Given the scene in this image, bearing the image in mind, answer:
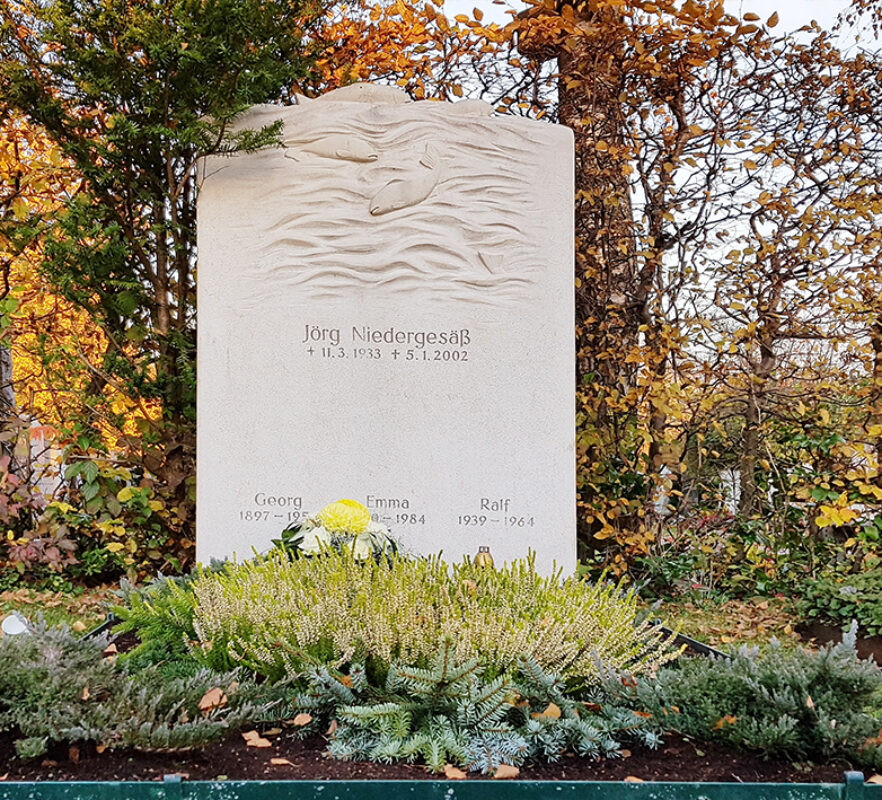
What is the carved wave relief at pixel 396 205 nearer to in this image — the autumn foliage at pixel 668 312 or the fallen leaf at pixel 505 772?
the autumn foliage at pixel 668 312

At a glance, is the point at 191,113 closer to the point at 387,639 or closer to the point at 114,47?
the point at 114,47

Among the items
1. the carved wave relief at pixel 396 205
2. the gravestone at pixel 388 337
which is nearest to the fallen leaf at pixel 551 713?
the gravestone at pixel 388 337

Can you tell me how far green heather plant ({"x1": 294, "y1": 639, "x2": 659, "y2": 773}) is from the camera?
219cm

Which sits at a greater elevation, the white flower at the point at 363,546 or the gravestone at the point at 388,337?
the gravestone at the point at 388,337

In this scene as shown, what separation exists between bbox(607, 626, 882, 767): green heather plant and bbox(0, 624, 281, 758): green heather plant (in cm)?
105

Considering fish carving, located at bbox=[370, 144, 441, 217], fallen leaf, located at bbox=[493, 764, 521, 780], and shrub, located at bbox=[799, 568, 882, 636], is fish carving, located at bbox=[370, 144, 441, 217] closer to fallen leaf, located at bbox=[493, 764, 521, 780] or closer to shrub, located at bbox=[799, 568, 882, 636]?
shrub, located at bbox=[799, 568, 882, 636]

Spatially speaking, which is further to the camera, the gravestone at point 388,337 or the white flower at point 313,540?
the gravestone at point 388,337

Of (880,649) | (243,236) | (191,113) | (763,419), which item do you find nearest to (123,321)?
(243,236)

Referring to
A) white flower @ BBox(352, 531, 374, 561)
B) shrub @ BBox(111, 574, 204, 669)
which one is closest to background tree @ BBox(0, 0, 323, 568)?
white flower @ BBox(352, 531, 374, 561)

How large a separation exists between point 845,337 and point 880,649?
2.03 metres

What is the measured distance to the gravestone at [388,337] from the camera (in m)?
4.89

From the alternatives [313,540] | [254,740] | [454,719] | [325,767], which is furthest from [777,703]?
[313,540]

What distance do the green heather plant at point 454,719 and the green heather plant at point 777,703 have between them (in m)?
0.10

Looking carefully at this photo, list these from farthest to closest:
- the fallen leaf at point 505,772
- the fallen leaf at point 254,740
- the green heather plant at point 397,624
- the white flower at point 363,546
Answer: the white flower at point 363,546, the green heather plant at point 397,624, the fallen leaf at point 254,740, the fallen leaf at point 505,772
